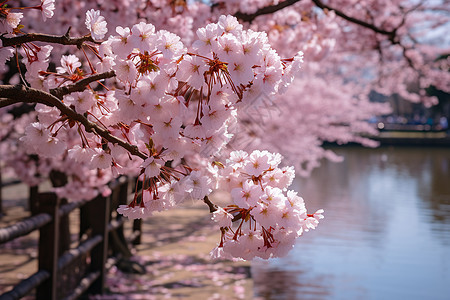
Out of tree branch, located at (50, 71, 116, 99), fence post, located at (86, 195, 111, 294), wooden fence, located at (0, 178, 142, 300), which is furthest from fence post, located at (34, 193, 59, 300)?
tree branch, located at (50, 71, 116, 99)

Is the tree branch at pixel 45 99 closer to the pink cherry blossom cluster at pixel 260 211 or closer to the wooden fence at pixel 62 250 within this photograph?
the pink cherry blossom cluster at pixel 260 211

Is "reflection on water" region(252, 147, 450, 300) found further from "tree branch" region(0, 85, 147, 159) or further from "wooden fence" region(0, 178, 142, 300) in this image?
"tree branch" region(0, 85, 147, 159)

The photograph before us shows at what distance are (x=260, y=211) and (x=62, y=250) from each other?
193 inches

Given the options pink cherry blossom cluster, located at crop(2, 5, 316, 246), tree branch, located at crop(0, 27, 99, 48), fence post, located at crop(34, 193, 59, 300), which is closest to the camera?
pink cherry blossom cluster, located at crop(2, 5, 316, 246)

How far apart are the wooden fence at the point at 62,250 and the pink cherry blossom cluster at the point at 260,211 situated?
70.6 inches

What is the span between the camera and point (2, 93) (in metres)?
1.47

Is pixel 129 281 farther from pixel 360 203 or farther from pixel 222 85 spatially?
pixel 360 203

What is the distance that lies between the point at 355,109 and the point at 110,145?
64.2ft

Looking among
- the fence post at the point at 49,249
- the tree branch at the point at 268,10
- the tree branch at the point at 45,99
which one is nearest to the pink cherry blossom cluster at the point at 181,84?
the tree branch at the point at 45,99

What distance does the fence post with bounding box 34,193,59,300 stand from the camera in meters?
3.64

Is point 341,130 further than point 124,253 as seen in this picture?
Yes

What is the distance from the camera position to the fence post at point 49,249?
364 centimetres

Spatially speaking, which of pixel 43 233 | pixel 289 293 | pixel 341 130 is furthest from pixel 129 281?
pixel 341 130

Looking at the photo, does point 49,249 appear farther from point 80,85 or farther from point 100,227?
point 80,85
